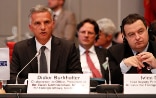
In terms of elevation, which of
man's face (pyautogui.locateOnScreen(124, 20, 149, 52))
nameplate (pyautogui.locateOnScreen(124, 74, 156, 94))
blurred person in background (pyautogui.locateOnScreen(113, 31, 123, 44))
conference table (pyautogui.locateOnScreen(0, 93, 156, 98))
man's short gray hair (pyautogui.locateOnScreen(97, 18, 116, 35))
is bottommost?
conference table (pyautogui.locateOnScreen(0, 93, 156, 98))

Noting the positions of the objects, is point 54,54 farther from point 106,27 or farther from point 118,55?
point 106,27

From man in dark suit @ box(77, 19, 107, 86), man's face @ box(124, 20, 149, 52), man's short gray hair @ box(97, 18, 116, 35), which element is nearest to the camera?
man's face @ box(124, 20, 149, 52)

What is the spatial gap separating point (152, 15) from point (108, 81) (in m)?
3.06

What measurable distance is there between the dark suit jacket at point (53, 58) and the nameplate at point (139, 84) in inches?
39.8

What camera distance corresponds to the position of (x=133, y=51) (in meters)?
3.32

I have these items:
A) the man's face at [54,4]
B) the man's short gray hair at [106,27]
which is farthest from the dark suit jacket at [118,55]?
the man's face at [54,4]

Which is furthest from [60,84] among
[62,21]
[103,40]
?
[62,21]

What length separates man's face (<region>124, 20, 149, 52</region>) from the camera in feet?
10.5

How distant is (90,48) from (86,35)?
18cm

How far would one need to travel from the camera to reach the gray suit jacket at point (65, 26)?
615cm

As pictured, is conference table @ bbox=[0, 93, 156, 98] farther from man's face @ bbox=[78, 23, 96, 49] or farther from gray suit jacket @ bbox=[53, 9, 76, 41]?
gray suit jacket @ bbox=[53, 9, 76, 41]

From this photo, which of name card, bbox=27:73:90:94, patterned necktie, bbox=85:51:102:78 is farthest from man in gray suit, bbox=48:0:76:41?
name card, bbox=27:73:90:94

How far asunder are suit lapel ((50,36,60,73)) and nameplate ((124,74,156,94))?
1.09 m

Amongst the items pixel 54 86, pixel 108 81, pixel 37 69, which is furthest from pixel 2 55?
pixel 108 81
